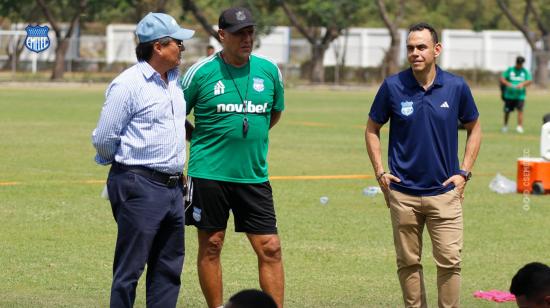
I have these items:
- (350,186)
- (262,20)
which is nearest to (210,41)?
(262,20)

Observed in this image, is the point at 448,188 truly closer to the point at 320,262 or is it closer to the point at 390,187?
the point at 390,187

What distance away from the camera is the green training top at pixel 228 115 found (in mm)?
8148

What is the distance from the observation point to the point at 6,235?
40.2 ft

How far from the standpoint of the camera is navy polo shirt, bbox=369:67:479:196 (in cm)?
806

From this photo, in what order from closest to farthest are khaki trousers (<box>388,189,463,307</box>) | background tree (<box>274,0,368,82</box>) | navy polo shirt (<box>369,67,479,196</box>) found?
1. navy polo shirt (<box>369,67,479,196</box>)
2. khaki trousers (<box>388,189,463,307</box>)
3. background tree (<box>274,0,368,82</box>)

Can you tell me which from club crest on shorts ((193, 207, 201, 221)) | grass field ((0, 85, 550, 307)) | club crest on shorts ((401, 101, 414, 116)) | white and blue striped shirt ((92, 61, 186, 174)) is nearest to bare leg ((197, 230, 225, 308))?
club crest on shorts ((193, 207, 201, 221))

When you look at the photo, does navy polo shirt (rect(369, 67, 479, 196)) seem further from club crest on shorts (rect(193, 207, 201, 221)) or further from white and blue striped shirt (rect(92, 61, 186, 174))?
white and blue striped shirt (rect(92, 61, 186, 174))

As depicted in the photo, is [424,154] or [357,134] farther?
[357,134]

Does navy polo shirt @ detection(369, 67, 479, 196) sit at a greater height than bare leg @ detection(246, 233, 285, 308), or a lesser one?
greater

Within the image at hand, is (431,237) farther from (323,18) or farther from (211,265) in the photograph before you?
(323,18)

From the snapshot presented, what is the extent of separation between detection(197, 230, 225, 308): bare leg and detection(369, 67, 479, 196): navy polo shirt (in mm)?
1308

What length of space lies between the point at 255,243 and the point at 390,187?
1008 millimetres

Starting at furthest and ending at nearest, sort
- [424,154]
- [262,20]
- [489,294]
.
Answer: [262,20]
[489,294]
[424,154]

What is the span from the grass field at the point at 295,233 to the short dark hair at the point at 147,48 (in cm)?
257
